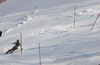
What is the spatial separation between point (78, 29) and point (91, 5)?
4.52 metres

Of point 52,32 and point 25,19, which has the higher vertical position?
point 25,19

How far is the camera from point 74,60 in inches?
286

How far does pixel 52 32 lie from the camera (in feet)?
34.0

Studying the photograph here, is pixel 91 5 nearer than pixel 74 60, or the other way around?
pixel 74 60

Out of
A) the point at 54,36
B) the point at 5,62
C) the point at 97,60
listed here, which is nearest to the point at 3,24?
the point at 54,36

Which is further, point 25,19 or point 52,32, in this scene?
point 25,19

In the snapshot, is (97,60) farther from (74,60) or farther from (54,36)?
(54,36)

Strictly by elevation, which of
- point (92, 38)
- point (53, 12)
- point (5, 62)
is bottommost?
point (5, 62)

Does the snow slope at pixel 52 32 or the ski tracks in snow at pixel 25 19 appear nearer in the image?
the snow slope at pixel 52 32

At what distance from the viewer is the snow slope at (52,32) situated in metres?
7.72

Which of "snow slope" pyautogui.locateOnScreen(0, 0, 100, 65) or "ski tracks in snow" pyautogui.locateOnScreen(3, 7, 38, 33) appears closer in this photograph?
"snow slope" pyautogui.locateOnScreen(0, 0, 100, 65)

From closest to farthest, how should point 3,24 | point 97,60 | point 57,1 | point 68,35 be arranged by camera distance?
point 97,60, point 68,35, point 3,24, point 57,1

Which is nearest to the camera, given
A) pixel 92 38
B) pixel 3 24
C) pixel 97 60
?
pixel 97 60

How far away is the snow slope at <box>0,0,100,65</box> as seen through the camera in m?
7.72
